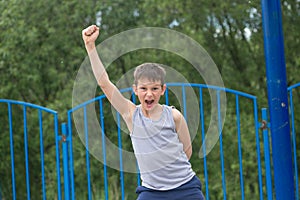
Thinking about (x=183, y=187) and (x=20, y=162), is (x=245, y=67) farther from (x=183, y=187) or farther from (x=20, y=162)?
(x=183, y=187)

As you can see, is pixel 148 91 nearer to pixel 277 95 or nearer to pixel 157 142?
pixel 157 142

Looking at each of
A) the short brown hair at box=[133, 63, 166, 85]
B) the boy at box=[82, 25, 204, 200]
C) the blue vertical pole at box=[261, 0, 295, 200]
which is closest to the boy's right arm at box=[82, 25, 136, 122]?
the boy at box=[82, 25, 204, 200]

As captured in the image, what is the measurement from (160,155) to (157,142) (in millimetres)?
72

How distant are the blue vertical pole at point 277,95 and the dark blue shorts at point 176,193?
648 millimetres

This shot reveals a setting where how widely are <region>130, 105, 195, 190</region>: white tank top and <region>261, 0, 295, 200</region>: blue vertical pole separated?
686mm

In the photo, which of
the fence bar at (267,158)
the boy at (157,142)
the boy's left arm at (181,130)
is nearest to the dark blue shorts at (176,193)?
the boy at (157,142)

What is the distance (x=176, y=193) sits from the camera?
314 centimetres

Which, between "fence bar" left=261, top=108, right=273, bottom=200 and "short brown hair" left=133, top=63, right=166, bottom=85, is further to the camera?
"fence bar" left=261, top=108, right=273, bottom=200

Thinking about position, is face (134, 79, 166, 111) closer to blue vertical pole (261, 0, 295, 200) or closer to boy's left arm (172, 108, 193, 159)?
boy's left arm (172, 108, 193, 159)

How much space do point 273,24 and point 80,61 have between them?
5.37 meters

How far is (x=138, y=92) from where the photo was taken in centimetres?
312

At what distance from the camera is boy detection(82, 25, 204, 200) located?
10.2 ft

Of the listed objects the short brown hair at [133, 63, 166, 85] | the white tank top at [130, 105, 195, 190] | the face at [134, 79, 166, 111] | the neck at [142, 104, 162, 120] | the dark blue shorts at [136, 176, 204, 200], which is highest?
the short brown hair at [133, 63, 166, 85]

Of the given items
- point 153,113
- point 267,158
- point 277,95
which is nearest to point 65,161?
point 267,158
